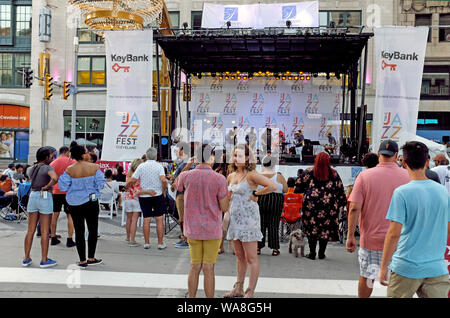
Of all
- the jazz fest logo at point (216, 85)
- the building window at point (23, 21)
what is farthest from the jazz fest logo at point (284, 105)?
the building window at point (23, 21)

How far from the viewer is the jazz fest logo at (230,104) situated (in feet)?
68.2

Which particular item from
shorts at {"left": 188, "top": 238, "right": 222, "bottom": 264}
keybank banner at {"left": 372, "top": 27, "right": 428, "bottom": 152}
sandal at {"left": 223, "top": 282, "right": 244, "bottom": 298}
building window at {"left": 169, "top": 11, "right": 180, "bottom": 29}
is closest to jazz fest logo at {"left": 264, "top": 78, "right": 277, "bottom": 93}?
keybank banner at {"left": 372, "top": 27, "right": 428, "bottom": 152}

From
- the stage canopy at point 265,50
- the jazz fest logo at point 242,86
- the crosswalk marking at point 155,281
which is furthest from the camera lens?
the jazz fest logo at point 242,86

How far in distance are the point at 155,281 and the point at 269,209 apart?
8.70 feet

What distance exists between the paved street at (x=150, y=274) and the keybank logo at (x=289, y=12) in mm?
9047

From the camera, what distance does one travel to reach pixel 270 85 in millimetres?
20391

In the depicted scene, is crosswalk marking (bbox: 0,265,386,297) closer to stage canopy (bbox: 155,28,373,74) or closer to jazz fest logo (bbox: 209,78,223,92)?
stage canopy (bbox: 155,28,373,74)

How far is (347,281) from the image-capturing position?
624 cm

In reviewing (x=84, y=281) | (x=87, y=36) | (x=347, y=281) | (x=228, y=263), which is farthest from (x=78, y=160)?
(x=87, y=36)

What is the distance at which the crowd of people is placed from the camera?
10.5 feet

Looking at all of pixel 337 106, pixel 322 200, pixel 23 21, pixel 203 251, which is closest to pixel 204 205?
pixel 203 251

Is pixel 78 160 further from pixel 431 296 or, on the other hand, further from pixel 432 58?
pixel 432 58

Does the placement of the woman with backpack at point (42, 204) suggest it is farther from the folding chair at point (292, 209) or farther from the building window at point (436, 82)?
the building window at point (436, 82)
